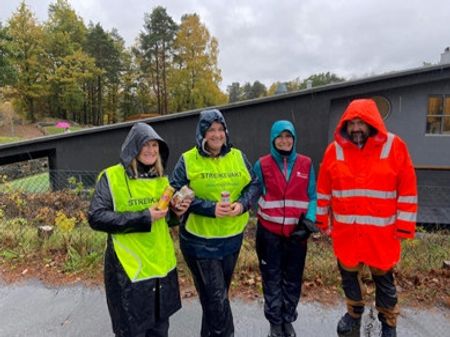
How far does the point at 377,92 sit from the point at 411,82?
3.51 feet

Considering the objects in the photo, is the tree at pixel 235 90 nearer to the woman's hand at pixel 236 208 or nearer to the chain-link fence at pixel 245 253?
the chain-link fence at pixel 245 253

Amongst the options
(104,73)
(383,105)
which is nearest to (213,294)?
(383,105)

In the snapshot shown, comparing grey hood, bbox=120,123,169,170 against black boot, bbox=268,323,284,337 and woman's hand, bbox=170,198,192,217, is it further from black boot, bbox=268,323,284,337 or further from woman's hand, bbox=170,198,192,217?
black boot, bbox=268,323,284,337

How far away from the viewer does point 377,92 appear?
11.3 meters

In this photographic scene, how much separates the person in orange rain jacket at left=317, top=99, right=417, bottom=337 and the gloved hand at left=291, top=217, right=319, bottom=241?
0.21m

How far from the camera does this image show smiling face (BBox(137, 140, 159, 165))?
2184mm

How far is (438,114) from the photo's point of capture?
11.6 m

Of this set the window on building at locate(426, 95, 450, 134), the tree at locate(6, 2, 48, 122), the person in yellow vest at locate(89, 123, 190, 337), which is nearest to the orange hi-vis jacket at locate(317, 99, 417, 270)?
the person in yellow vest at locate(89, 123, 190, 337)

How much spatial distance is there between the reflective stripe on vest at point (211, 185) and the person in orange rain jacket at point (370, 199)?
0.75 metres

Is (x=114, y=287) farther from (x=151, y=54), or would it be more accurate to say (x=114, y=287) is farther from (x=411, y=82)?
(x=151, y=54)

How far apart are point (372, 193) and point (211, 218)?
1205 mm

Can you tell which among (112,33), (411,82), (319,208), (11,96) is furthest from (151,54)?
(319,208)

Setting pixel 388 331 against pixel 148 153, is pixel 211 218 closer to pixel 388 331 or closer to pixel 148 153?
pixel 148 153

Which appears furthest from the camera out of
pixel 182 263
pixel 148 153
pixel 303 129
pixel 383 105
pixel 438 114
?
pixel 438 114
